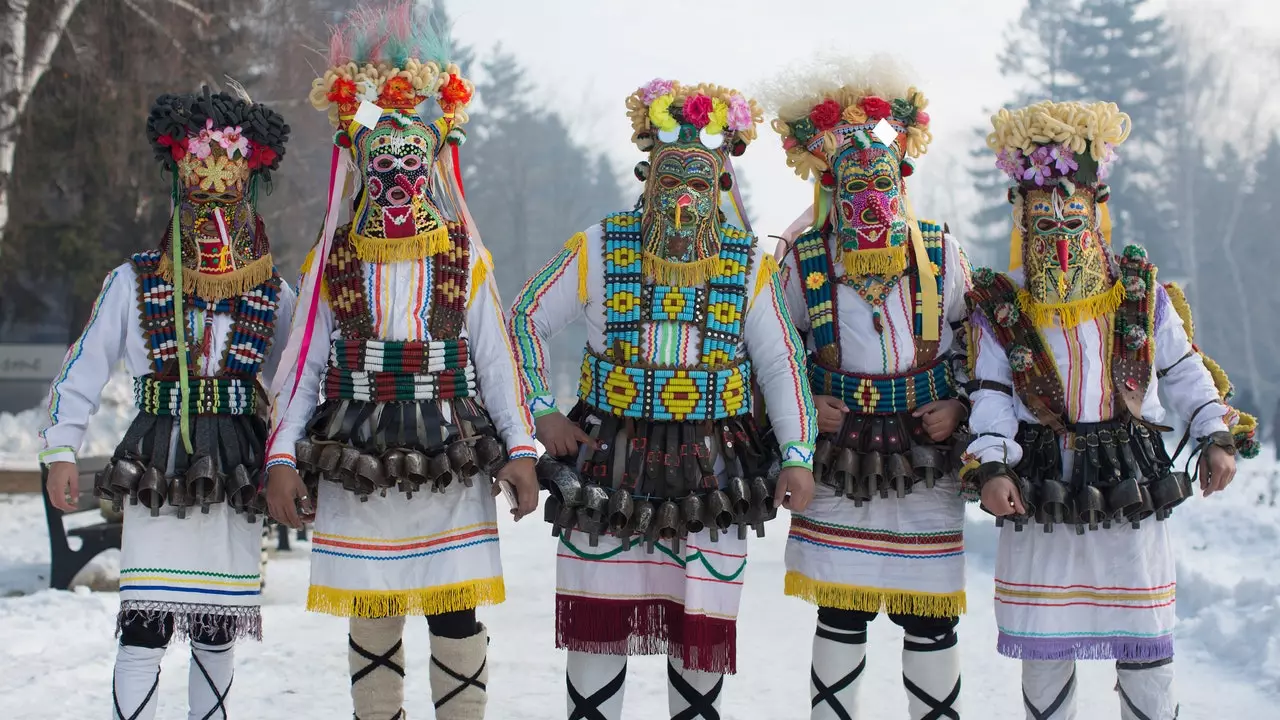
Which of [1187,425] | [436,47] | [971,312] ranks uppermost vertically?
→ [436,47]

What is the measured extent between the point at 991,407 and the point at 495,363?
66.7 inches

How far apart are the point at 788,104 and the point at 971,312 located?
1029mm

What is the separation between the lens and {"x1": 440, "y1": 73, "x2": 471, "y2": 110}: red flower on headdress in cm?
429

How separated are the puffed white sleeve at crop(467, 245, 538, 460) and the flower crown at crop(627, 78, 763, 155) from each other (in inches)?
30.2

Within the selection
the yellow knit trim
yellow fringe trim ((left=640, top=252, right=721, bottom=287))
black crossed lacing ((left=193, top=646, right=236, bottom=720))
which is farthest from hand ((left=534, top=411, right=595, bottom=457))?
black crossed lacing ((left=193, top=646, right=236, bottom=720))

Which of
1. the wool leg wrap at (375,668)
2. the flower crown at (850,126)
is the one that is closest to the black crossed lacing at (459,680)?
the wool leg wrap at (375,668)

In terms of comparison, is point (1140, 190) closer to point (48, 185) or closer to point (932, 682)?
point (48, 185)

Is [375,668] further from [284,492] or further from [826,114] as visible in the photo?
[826,114]

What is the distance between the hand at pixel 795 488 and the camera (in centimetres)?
400

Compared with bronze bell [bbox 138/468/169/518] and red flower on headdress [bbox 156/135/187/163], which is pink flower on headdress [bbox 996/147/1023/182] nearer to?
red flower on headdress [bbox 156/135/187/163]

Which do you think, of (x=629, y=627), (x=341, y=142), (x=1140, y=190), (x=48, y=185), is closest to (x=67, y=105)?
(x=48, y=185)

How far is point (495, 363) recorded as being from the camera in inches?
167

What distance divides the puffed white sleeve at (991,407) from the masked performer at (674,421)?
57 cm

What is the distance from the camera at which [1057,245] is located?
162 inches
